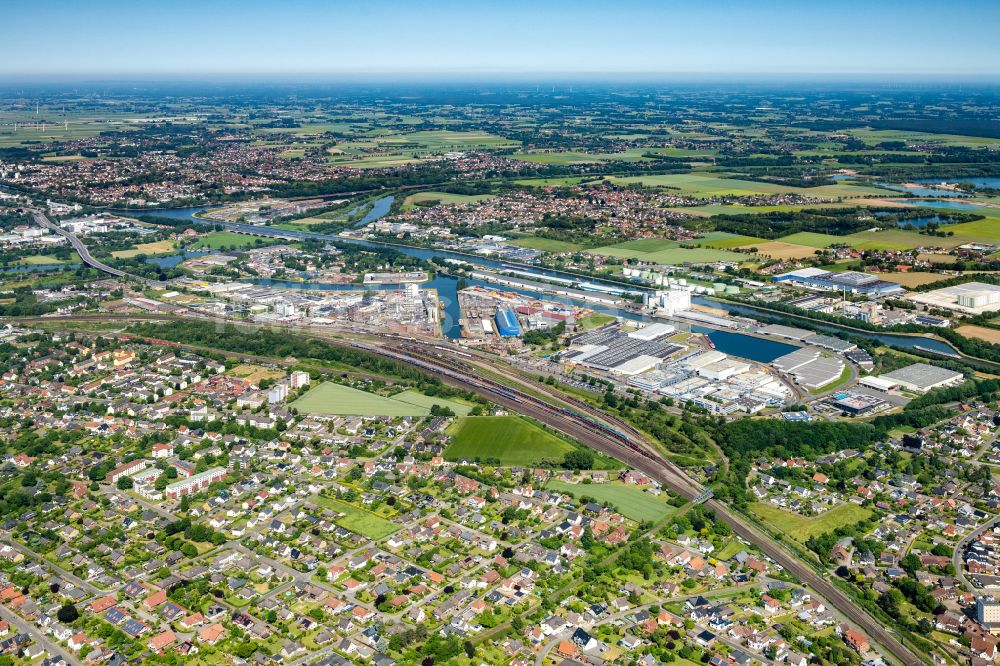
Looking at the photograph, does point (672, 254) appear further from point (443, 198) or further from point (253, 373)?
point (253, 373)

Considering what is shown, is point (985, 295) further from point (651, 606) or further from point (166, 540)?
point (166, 540)

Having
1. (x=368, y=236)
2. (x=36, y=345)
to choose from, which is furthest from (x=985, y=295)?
(x=36, y=345)

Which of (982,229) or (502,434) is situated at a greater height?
(982,229)

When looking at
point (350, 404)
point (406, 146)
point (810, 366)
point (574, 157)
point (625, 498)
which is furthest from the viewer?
point (406, 146)

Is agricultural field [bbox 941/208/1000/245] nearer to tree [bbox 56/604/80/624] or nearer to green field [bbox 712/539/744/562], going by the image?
green field [bbox 712/539/744/562]

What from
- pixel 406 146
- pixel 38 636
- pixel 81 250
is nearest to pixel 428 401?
pixel 38 636

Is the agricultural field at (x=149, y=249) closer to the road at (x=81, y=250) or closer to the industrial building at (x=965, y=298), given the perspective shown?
the road at (x=81, y=250)

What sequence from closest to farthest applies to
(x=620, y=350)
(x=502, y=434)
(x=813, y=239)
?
(x=502, y=434) → (x=620, y=350) → (x=813, y=239)
